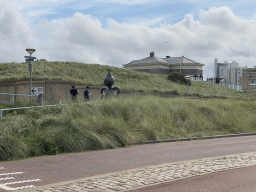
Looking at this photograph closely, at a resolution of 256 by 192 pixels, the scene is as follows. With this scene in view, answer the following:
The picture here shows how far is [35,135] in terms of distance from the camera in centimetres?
1022

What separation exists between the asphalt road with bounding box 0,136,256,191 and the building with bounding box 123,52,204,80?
2561 inches

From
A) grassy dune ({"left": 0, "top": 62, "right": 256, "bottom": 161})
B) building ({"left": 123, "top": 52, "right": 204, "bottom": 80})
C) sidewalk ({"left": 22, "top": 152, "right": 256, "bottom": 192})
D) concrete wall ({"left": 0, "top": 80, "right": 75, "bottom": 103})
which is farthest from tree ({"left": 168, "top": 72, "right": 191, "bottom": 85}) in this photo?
sidewalk ({"left": 22, "top": 152, "right": 256, "bottom": 192})

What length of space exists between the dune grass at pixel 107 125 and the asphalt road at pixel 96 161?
0.55 meters

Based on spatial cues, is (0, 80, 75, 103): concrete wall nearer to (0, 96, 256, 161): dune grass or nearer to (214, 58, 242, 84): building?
(0, 96, 256, 161): dune grass

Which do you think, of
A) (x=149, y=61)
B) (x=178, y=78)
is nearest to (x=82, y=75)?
(x=178, y=78)

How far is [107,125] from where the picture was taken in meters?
11.9

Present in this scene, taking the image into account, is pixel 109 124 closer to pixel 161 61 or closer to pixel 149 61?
pixel 149 61

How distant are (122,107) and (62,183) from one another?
8467 millimetres

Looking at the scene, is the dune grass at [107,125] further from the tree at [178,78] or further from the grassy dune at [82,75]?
the tree at [178,78]

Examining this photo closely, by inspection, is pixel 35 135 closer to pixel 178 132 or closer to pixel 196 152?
pixel 196 152

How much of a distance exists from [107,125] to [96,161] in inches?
130

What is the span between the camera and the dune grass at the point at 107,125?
9.82 meters

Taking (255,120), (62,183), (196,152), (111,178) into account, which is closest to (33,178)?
(62,183)

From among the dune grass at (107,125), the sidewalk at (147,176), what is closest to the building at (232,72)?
the dune grass at (107,125)
